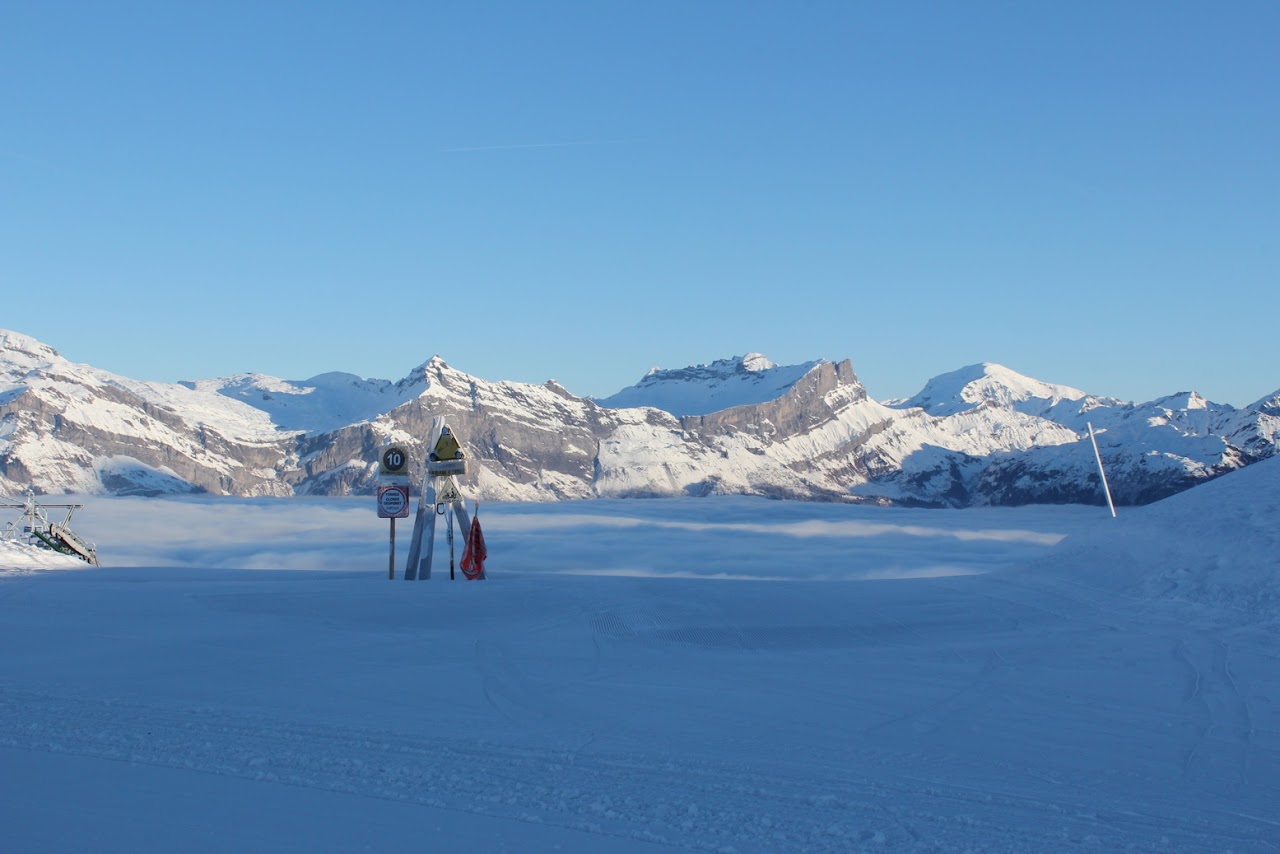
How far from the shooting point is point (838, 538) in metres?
46.3

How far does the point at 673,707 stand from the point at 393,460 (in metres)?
15.5

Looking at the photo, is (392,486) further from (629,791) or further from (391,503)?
(629,791)

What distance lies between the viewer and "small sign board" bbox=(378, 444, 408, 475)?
82.6 feet

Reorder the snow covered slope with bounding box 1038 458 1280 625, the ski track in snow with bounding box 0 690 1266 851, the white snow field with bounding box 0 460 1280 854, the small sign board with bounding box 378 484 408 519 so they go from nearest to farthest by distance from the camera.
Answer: the ski track in snow with bounding box 0 690 1266 851
the white snow field with bounding box 0 460 1280 854
the snow covered slope with bounding box 1038 458 1280 625
the small sign board with bounding box 378 484 408 519

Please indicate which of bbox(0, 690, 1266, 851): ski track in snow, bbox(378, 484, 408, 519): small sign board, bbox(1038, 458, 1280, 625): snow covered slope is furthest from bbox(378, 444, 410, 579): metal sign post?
bbox(1038, 458, 1280, 625): snow covered slope

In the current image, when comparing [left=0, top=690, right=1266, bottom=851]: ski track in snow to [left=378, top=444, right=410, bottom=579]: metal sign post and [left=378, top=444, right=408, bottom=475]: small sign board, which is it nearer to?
[left=378, top=444, right=410, bottom=579]: metal sign post

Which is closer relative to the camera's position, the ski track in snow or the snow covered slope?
the ski track in snow

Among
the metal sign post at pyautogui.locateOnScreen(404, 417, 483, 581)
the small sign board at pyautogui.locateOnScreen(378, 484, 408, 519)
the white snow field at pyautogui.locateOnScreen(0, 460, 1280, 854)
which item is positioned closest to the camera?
the white snow field at pyautogui.locateOnScreen(0, 460, 1280, 854)

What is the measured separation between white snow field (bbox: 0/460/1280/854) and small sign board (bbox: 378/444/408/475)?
12.7ft

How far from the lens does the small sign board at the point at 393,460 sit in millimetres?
25172

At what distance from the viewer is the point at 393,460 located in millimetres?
25516

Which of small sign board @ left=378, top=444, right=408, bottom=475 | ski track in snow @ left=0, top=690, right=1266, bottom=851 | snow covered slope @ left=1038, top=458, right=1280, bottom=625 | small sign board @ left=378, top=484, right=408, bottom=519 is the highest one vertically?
small sign board @ left=378, top=444, right=408, bottom=475

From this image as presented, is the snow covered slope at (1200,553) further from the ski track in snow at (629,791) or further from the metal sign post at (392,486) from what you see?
the metal sign post at (392,486)

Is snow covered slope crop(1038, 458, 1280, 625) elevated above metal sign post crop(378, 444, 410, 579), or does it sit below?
below
